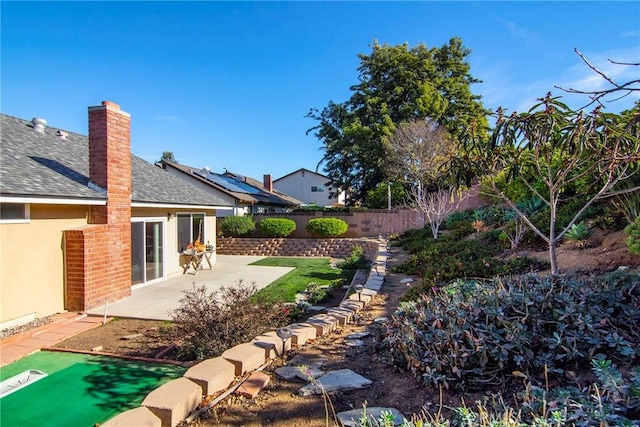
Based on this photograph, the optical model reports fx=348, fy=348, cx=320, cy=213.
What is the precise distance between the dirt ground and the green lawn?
2.38 meters

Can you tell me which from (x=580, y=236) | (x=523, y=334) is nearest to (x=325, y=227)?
(x=580, y=236)

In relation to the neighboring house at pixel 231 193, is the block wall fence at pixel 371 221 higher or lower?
lower

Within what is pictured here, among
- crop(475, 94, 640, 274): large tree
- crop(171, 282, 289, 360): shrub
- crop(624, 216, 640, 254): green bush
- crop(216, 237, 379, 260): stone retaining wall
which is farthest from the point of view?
crop(216, 237, 379, 260): stone retaining wall

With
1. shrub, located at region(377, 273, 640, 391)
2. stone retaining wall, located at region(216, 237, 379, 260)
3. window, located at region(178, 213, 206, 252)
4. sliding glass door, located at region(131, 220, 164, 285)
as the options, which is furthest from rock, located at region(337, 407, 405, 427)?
stone retaining wall, located at region(216, 237, 379, 260)

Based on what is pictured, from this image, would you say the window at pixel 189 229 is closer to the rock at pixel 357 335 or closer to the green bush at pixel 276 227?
the green bush at pixel 276 227

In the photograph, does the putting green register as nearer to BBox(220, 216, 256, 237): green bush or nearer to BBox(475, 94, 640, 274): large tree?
BBox(475, 94, 640, 274): large tree

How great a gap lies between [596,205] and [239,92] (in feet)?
42.8

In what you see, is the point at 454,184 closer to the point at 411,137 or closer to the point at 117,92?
the point at 117,92

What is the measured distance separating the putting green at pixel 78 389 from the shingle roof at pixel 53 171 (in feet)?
10.2

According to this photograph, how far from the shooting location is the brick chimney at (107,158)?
319 inches

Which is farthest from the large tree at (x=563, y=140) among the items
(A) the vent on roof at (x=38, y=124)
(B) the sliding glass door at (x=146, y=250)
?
(A) the vent on roof at (x=38, y=124)

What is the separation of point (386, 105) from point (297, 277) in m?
16.9

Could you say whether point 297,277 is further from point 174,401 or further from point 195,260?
point 174,401

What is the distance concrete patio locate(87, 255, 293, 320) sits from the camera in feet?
23.8
